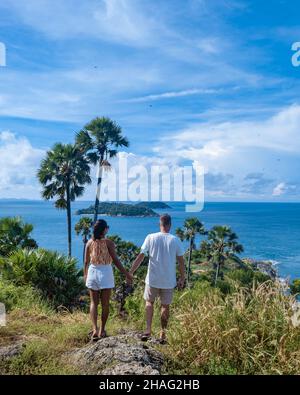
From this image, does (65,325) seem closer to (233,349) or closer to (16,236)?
(233,349)

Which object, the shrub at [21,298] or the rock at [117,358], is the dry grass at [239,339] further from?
the shrub at [21,298]

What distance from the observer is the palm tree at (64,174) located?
109 ft

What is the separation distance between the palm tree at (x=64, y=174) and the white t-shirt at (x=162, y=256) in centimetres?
2752

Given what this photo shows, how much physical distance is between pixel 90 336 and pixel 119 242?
32711 millimetres

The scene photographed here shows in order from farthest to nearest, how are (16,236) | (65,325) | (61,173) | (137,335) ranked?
(61,173), (16,236), (65,325), (137,335)

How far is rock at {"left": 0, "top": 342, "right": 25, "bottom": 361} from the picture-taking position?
16.9ft

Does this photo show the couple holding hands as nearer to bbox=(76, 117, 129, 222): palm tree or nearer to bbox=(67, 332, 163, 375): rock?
bbox=(67, 332, 163, 375): rock

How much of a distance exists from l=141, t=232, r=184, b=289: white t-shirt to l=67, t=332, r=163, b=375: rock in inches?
34.9

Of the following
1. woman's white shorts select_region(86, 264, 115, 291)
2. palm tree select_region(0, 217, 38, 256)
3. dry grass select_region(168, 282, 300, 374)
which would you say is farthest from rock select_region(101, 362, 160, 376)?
palm tree select_region(0, 217, 38, 256)

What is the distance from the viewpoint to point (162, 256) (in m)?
6.00

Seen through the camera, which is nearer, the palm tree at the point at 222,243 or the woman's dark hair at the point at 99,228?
the woman's dark hair at the point at 99,228

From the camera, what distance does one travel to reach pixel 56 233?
16112cm
